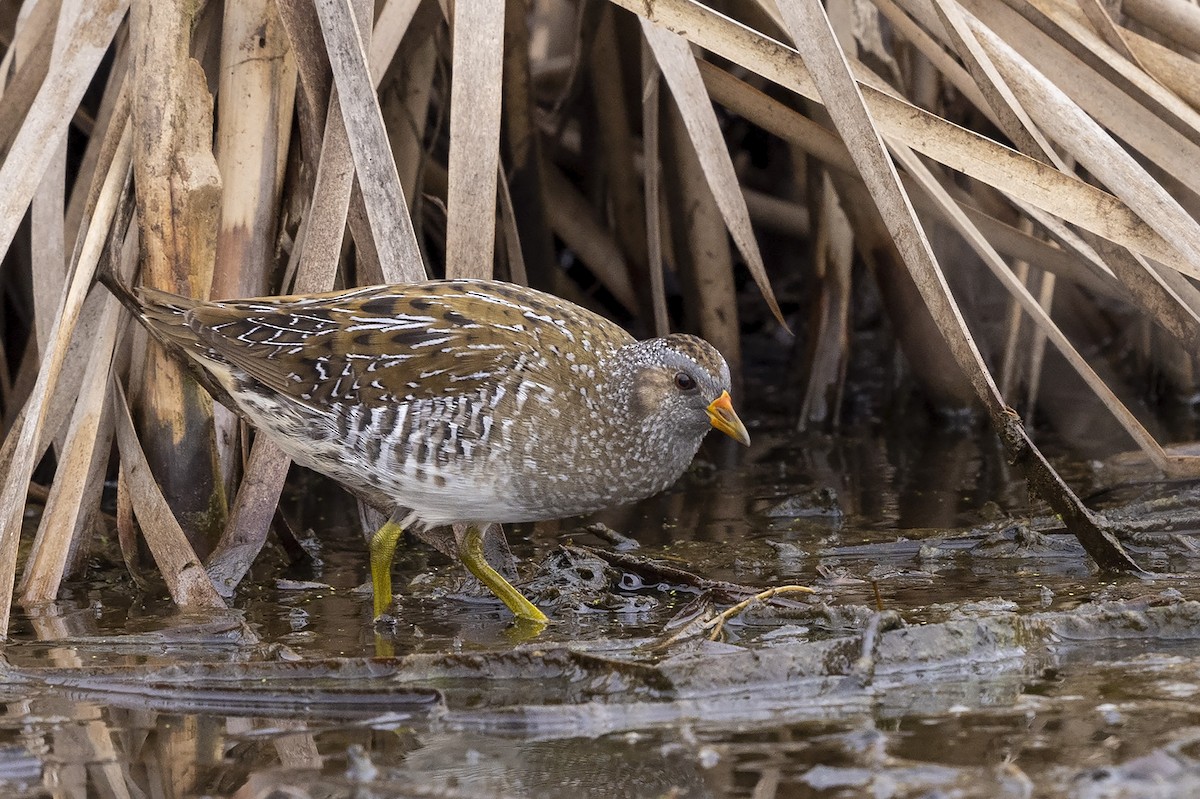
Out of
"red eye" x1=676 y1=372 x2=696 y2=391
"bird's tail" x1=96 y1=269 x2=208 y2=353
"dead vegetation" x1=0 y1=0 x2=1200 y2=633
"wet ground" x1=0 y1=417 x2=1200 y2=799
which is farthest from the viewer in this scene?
"red eye" x1=676 y1=372 x2=696 y2=391

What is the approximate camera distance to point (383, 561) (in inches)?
139

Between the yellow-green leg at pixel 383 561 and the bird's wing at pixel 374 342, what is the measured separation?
1.29 feet

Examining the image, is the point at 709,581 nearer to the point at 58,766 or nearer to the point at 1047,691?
the point at 1047,691

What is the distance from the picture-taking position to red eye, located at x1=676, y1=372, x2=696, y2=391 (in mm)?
3557

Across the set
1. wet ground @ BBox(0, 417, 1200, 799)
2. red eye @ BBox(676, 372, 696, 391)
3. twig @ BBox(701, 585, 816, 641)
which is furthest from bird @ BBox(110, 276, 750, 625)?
twig @ BBox(701, 585, 816, 641)

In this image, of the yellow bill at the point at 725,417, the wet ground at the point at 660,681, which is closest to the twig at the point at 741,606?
the wet ground at the point at 660,681

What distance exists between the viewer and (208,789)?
230 centimetres

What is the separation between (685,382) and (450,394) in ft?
1.97

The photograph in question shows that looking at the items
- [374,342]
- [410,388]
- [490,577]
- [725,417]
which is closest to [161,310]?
[374,342]

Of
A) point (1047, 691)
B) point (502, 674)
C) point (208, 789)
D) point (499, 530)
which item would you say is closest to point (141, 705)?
point (208, 789)

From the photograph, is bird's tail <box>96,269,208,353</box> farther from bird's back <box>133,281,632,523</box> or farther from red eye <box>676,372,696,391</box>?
red eye <box>676,372,696,391</box>

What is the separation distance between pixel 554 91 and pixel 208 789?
13.7ft

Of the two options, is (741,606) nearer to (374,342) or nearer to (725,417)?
(725,417)

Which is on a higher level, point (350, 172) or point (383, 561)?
point (350, 172)
